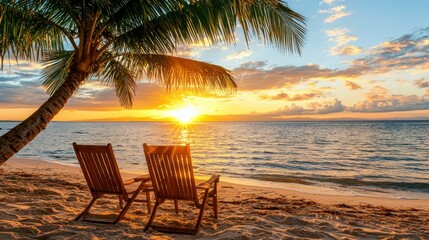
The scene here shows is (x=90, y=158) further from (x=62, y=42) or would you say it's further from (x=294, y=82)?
(x=294, y=82)

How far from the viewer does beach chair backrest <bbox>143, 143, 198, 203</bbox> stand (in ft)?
11.7

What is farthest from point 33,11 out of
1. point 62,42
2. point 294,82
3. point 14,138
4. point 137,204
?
point 294,82

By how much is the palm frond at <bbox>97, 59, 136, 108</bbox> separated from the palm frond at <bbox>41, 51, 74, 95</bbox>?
0.80m

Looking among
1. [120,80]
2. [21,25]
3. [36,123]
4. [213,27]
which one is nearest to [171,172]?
[36,123]

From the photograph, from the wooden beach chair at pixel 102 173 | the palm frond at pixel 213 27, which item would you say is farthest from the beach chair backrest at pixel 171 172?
the palm frond at pixel 213 27

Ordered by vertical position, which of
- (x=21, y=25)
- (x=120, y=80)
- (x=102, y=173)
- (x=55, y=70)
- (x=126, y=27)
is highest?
(x=126, y=27)

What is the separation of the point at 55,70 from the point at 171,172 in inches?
216

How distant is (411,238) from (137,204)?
384 centimetres

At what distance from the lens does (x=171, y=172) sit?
368 cm

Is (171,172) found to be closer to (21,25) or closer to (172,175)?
(172,175)

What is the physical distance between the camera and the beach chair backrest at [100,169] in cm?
380

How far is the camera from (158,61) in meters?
6.19

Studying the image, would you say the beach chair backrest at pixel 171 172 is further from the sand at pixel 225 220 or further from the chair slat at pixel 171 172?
the sand at pixel 225 220

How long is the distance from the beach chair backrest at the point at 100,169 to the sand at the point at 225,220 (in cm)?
44
